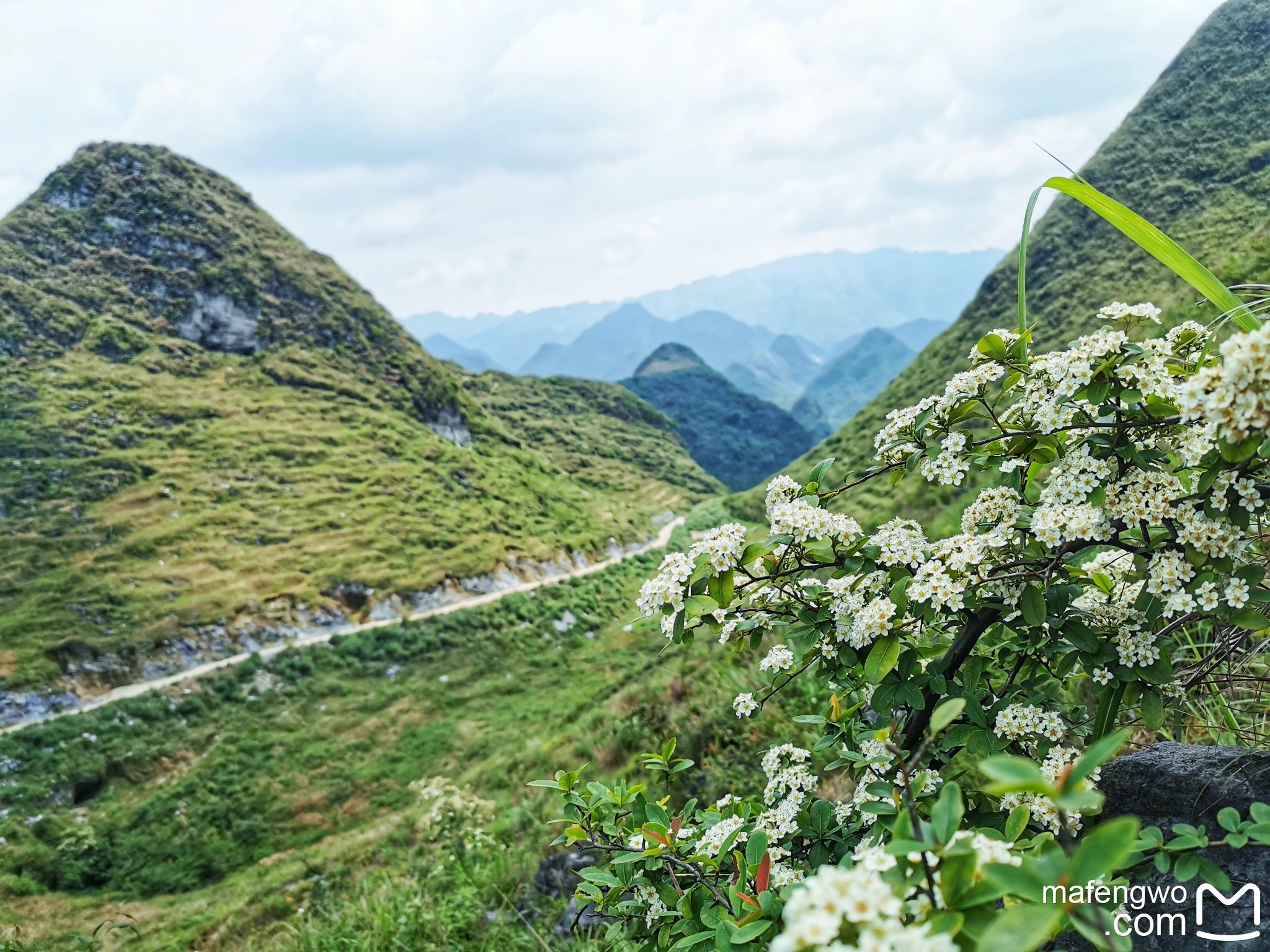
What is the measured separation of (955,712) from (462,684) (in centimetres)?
3274

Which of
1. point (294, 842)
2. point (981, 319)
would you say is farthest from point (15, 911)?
point (981, 319)

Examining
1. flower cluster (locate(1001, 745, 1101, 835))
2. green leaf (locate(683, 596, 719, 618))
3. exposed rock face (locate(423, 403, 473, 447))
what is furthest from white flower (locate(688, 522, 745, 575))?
exposed rock face (locate(423, 403, 473, 447))

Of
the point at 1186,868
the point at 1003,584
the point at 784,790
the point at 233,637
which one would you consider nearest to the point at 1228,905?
the point at 1186,868

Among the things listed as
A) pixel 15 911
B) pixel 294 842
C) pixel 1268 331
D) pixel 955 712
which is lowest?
pixel 294 842

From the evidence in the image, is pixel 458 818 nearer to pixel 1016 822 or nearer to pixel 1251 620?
pixel 1016 822

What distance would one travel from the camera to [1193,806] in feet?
6.95

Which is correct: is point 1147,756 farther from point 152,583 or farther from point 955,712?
point 152,583

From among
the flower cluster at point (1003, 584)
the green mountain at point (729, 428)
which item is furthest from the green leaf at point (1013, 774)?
the green mountain at point (729, 428)

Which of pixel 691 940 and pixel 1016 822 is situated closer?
pixel 1016 822

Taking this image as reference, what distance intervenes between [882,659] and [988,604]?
391 mm

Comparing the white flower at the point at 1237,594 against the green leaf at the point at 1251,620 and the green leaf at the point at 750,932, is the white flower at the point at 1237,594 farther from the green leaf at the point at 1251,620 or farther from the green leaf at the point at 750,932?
the green leaf at the point at 750,932

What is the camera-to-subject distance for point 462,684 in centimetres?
3091

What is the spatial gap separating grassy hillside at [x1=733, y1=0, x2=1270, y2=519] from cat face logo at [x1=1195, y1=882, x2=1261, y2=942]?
10472 mm

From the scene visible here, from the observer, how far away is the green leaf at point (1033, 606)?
1.90 metres
